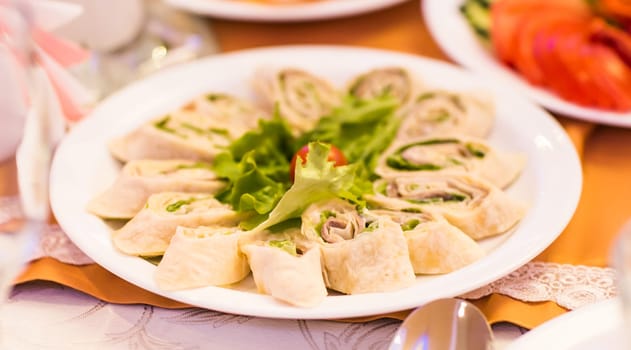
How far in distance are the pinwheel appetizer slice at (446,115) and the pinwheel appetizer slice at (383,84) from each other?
63 millimetres

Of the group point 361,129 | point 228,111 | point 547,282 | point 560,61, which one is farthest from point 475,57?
point 547,282

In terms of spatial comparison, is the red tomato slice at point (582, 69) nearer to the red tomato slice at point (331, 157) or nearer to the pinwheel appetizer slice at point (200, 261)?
the red tomato slice at point (331, 157)

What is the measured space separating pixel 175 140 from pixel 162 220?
285mm

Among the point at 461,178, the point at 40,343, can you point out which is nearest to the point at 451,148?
the point at 461,178

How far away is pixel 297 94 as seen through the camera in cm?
183

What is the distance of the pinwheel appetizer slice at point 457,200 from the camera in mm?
1396

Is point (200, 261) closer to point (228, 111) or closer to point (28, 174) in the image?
point (28, 174)

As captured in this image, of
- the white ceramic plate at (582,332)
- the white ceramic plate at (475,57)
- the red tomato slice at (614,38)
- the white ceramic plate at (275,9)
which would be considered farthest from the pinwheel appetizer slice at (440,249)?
the white ceramic plate at (275,9)

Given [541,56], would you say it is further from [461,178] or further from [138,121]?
[138,121]

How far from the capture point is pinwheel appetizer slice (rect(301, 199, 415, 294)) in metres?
1.23

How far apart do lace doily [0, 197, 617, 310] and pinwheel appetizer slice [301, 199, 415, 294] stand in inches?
6.1

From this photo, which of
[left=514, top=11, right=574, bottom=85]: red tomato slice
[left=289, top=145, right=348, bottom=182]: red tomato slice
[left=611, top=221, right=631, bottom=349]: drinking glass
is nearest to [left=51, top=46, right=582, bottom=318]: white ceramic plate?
[left=514, top=11, right=574, bottom=85]: red tomato slice

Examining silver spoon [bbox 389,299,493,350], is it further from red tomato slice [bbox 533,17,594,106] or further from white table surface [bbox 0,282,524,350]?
red tomato slice [bbox 533,17,594,106]

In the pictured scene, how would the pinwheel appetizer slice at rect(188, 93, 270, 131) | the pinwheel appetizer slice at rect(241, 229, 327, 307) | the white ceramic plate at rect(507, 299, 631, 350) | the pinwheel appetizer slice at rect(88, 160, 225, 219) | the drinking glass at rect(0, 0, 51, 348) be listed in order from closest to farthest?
the drinking glass at rect(0, 0, 51, 348) → the white ceramic plate at rect(507, 299, 631, 350) → the pinwheel appetizer slice at rect(241, 229, 327, 307) → the pinwheel appetizer slice at rect(88, 160, 225, 219) → the pinwheel appetizer slice at rect(188, 93, 270, 131)
